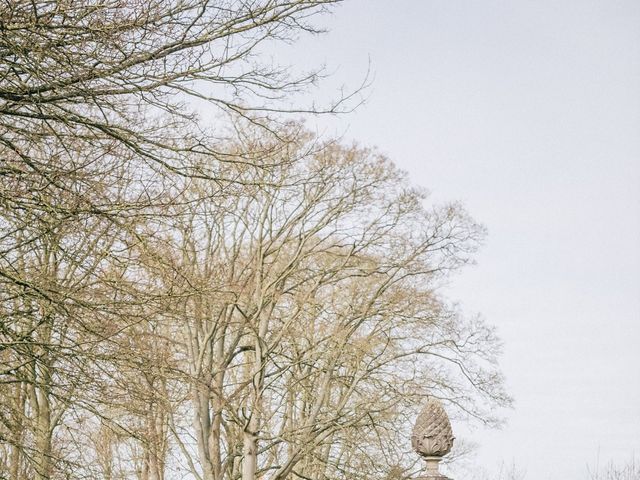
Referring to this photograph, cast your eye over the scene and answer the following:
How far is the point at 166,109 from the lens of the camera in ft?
25.7

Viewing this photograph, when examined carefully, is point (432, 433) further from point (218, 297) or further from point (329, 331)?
point (329, 331)

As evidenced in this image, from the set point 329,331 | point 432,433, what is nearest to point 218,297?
point 432,433

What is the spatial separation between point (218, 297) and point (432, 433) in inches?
103

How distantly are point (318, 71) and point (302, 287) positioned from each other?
11642mm

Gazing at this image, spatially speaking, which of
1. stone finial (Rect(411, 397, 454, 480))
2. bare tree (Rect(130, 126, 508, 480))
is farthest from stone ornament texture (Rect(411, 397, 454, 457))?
bare tree (Rect(130, 126, 508, 480))

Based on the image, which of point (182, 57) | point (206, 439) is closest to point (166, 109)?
Result: point (182, 57)

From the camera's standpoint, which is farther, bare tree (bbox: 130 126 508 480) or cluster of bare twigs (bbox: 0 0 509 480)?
bare tree (bbox: 130 126 508 480)

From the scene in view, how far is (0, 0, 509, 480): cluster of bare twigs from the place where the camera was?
789 cm

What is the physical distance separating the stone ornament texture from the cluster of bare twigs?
2303mm

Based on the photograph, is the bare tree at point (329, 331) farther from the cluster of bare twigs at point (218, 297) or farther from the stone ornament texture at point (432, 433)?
A: the stone ornament texture at point (432, 433)

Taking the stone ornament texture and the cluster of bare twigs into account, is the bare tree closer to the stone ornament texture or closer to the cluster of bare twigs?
the cluster of bare twigs

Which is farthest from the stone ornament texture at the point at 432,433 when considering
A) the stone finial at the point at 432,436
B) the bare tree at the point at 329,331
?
the bare tree at the point at 329,331

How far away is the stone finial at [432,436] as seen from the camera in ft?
29.7

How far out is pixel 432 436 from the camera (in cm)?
904
